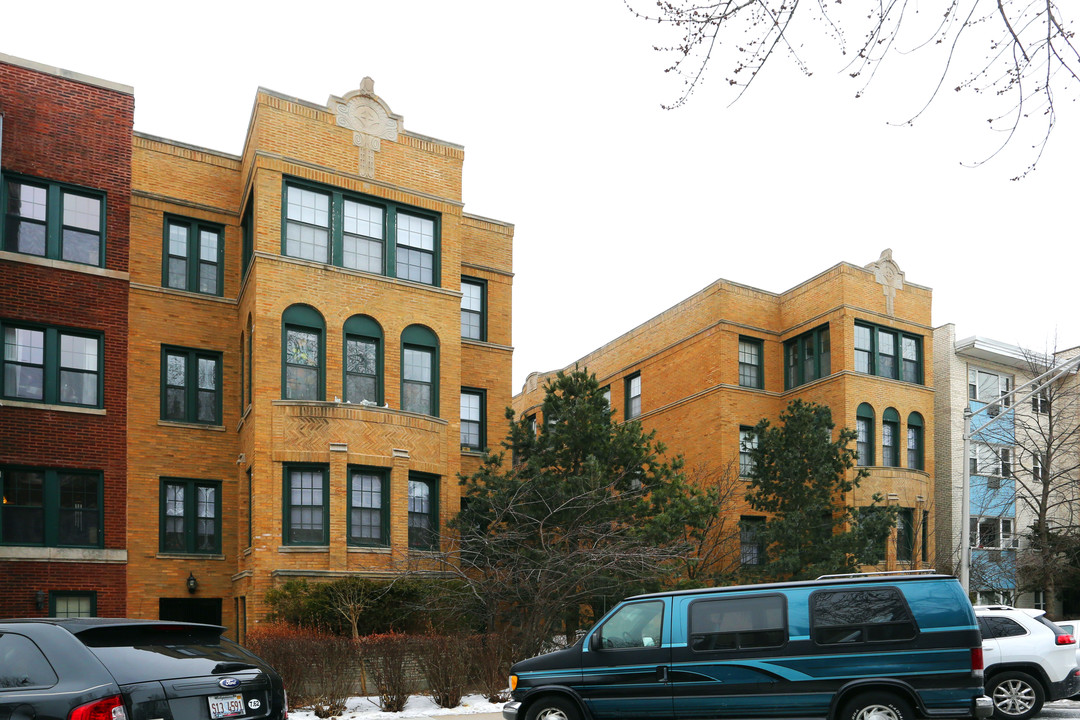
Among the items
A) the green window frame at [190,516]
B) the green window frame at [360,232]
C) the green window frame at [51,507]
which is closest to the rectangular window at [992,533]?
the green window frame at [360,232]

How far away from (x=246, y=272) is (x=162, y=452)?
462 cm

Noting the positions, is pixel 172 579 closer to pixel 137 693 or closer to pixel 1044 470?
pixel 137 693

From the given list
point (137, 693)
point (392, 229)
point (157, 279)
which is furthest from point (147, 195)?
point (137, 693)

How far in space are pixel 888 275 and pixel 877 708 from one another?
26.6 meters

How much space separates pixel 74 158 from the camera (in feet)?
72.1

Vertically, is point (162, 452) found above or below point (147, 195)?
below

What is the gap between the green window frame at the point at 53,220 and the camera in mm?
21094

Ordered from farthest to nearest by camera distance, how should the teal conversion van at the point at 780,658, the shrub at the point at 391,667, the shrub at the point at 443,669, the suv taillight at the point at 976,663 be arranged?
the shrub at the point at 443,669, the shrub at the point at 391,667, the teal conversion van at the point at 780,658, the suv taillight at the point at 976,663

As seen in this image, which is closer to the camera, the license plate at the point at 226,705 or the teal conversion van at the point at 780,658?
the license plate at the point at 226,705

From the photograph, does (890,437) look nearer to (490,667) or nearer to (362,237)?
(362,237)

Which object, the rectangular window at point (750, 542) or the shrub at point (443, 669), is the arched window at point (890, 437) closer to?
the rectangular window at point (750, 542)

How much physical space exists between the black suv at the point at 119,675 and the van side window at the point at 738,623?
199 inches

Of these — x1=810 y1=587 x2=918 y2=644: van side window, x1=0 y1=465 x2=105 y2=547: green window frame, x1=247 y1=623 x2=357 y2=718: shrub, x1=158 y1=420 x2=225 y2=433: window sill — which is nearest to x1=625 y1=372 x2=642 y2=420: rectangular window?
x1=158 y1=420 x2=225 y2=433: window sill

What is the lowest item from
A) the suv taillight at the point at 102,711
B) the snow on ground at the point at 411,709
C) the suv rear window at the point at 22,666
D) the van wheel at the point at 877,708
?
the snow on ground at the point at 411,709
